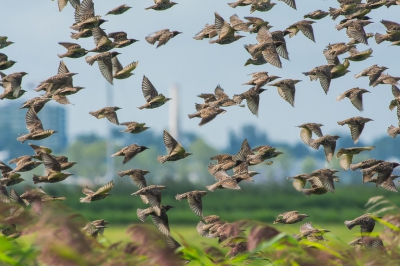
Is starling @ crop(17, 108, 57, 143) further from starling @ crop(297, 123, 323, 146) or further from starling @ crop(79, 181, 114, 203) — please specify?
starling @ crop(297, 123, 323, 146)

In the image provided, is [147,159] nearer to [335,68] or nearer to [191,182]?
[191,182]

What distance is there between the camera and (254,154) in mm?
7867

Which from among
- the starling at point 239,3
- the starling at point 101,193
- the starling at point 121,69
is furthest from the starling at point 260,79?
the starling at point 101,193

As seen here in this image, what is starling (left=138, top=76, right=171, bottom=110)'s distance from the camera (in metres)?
Answer: 8.07

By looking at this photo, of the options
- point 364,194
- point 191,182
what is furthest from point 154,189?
point 364,194

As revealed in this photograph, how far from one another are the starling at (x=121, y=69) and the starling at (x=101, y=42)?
315mm

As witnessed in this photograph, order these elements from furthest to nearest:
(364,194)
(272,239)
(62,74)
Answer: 1. (364,194)
2. (62,74)
3. (272,239)

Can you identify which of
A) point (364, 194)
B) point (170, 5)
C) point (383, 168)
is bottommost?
point (364, 194)

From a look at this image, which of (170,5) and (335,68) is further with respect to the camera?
(170,5)

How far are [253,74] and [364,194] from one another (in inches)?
955

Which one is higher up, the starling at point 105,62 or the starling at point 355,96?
the starling at point 105,62

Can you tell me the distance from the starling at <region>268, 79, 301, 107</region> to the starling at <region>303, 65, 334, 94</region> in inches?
7.8

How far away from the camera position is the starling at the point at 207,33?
339 inches

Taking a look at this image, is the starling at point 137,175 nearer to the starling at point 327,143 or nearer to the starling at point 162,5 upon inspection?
the starling at point 327,143
